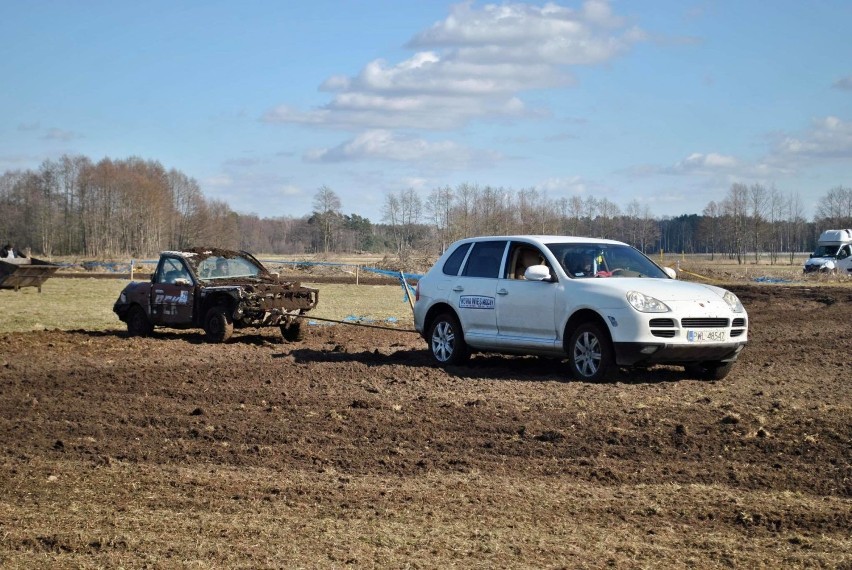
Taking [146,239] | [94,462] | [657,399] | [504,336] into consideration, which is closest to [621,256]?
[504,336]

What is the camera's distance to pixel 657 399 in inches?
428

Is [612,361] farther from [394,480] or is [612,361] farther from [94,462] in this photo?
[94,462]

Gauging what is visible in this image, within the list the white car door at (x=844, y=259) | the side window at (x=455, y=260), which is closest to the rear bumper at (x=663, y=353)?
the side window at (x=455, y=260)

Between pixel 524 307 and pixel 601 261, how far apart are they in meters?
1.14

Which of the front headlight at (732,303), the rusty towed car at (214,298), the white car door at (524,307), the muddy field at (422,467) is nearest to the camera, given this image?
the muddy field at (422,467)

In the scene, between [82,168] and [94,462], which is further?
[82,168]

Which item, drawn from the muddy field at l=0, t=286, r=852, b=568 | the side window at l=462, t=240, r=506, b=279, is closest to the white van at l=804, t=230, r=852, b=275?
the muddy field at l=0, t=286, r=852, b=568

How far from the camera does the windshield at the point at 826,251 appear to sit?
5167 cm

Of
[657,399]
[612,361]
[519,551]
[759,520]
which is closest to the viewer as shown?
[519,551]

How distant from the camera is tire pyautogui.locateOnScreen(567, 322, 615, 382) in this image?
1190cm

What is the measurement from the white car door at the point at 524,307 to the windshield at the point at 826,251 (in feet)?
140

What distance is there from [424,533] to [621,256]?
25.4ft

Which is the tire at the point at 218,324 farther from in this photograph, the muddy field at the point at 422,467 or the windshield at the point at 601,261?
the windshield at the point at 601,261

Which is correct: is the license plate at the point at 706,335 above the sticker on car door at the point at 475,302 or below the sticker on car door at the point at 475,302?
below
